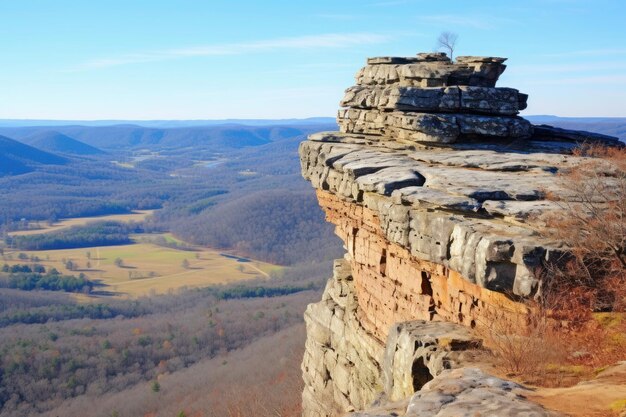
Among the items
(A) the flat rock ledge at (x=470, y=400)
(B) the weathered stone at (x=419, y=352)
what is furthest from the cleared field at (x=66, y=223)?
(A) the flat rock ledge at (x=470, y=400)

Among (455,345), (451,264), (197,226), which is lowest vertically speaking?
(197,226)

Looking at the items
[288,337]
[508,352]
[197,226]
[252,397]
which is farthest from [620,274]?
[197,226]

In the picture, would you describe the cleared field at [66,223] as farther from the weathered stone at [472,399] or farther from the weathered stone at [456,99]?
the weathered stone at [472,399]

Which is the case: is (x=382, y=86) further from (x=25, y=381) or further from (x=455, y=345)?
(x=25, y=381)

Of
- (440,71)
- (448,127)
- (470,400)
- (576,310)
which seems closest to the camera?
(470,400)

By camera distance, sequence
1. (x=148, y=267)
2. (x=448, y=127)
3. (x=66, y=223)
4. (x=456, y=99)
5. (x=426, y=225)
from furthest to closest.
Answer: (x=66, y=223) → (x=148, y=267) → (x=456, y=99) → (x=448, y=127) → (x=426, y=225)

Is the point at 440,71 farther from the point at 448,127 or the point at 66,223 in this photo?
the point at 66,223

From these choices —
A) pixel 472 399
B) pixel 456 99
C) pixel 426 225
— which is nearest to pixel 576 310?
pixel 426 225

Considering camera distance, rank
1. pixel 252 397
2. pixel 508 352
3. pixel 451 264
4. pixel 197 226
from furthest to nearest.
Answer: pixel 197 226 < pixel 252 397 < pixel 451 264 < pixel 508 352
